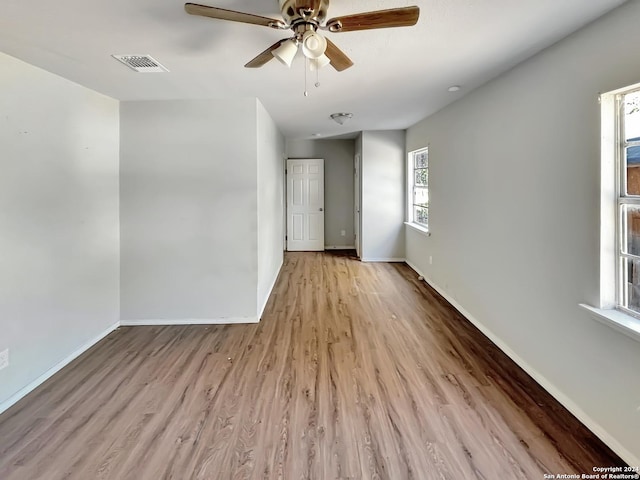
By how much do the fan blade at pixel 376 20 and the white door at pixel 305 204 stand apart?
19.3 feet

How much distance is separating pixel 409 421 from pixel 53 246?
2.76m

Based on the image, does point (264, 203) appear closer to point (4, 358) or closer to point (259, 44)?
point (259, 44)

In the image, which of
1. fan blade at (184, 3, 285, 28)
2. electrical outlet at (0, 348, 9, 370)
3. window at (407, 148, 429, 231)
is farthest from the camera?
window at (407, 148, 429, 231)

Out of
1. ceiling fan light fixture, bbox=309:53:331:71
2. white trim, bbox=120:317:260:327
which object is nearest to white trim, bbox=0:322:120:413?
white trim, bbox=120:317:260:327

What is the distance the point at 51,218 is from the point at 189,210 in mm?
1150

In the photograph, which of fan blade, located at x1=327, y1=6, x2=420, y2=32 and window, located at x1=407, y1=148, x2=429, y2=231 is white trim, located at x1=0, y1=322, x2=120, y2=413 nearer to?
fan blade, located at x1=327, y1=6, x2=420, y2=32

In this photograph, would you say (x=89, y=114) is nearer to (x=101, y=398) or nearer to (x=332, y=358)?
(x=101, y=398)

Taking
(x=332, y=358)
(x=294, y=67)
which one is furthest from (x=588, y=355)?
(x=294, y=67)

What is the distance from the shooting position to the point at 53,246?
260 cm

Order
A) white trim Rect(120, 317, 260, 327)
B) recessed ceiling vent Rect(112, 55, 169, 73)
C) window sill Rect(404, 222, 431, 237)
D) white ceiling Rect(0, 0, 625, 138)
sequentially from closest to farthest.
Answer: white ceiling Rect(0, 0, 625, 138) → recessed ceiling vent Rect(112, 55, 169, 73) → white trim Rect(120, 317, 260, 327) → window sill Rect(404, 222, 431, 237)

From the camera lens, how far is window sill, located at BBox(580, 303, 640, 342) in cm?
164

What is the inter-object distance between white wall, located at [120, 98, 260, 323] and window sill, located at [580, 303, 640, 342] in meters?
2.72

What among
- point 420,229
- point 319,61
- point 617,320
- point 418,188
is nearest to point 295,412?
→ point 617,320

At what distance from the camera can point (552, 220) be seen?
7.45ft
